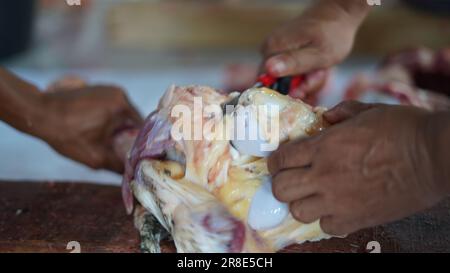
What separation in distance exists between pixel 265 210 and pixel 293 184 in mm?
122

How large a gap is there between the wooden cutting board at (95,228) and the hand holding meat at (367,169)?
22 centimetres

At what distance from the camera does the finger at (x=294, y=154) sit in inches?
45.9

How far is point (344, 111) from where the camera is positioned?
50.6 inches

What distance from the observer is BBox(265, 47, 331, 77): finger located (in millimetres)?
1735

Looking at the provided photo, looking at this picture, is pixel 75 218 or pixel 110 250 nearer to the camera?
pixel 110 250

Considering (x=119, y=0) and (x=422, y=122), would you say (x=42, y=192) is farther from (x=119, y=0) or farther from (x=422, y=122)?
(x=119, y=0)

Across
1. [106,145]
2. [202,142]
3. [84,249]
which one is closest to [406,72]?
[106,145]

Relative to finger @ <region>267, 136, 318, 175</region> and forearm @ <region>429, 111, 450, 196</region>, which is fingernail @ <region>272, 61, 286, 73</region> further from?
forearm @ <region>429, 111, 450, 196</region>

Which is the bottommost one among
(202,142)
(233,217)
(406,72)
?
(406,72)

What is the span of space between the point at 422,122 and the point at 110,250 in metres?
0.79

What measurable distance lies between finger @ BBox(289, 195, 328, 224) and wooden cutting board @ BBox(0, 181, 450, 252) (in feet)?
0.53

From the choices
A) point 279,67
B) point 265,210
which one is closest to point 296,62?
point 279,67

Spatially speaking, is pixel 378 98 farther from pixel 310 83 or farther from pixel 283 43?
pixel 283 43
